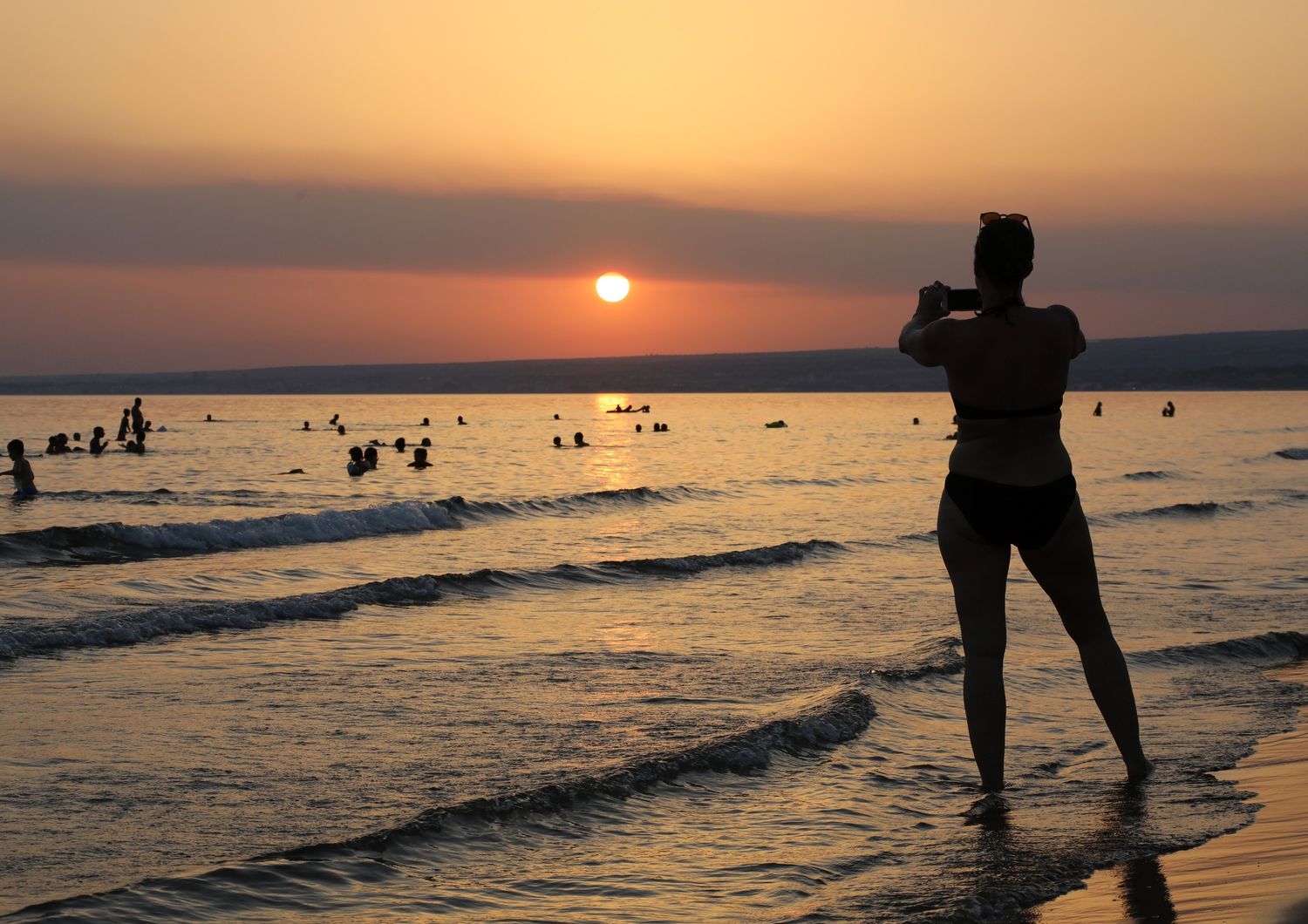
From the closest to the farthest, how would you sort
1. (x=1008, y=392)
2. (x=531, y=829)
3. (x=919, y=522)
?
1. (x=1008, y=392)
2. (x=531, y=829)
3. (x=919, y=522)

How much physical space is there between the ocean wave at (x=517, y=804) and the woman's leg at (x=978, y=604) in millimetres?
1851

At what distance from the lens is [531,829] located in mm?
5984

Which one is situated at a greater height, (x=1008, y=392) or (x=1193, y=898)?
(x=1008, y=392)

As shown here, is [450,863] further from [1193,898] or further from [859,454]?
[859,454]

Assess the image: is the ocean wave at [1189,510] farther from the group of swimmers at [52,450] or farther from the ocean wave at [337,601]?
the group of swimmers at [52,450]

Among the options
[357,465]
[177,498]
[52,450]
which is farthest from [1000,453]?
[52,450]

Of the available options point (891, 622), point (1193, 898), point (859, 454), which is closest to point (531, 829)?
point (1193, 898)

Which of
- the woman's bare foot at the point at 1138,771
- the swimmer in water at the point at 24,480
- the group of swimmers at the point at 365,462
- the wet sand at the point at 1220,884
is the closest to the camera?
the wet sand at the point at 1220,884

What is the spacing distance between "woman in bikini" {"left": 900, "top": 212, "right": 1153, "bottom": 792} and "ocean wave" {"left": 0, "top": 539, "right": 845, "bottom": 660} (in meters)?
8.18

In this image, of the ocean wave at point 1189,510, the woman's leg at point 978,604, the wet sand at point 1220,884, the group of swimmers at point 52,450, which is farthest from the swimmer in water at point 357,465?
the wet sand at point 1220,884

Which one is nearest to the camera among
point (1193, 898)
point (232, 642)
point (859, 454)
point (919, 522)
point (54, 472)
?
point (1193, 898)

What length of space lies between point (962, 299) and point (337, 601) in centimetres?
1001

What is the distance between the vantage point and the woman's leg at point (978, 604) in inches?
218

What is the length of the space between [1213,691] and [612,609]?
6.35 meters
